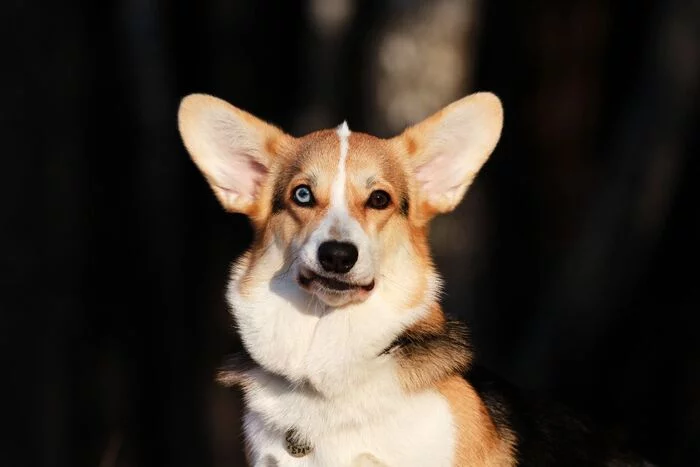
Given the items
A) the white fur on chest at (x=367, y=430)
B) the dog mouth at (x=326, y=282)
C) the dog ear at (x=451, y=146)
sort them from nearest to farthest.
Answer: the white fur on chest at (x=367, y=430) < the dog mouth at (x=326, y=282) < the dog ear at (x=451, y=146)

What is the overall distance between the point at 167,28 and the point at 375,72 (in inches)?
147

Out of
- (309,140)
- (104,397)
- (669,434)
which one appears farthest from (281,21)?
(309,140)

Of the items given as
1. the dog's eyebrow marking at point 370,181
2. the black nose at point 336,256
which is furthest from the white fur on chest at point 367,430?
the dog's eyebrow marking at point 370,181

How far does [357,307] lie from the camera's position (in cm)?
474

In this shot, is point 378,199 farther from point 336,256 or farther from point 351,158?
point 336,256

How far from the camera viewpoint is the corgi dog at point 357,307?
4.50 m

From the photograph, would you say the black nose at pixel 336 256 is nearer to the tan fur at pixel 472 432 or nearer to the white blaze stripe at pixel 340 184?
the white blaze stripe at pixel 340 184

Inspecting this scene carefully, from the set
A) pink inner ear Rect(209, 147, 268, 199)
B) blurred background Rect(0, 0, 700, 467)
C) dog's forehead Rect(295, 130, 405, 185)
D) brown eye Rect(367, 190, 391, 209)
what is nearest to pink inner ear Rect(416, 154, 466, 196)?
dog's forehead Rect(295, 130, 405, 185)

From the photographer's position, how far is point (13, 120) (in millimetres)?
9461

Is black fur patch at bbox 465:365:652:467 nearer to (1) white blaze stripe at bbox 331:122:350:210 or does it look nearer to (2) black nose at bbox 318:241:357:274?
(2) black nose at bbox 318:241:357:274

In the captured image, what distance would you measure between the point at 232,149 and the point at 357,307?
110 cm

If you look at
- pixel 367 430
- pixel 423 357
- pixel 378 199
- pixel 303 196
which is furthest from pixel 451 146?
pixel 367 430

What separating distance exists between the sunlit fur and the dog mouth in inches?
1.2

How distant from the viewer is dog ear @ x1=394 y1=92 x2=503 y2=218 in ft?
16.6
